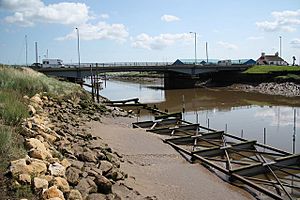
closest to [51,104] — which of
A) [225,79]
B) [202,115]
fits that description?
[202,115]

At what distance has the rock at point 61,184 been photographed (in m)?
8.56

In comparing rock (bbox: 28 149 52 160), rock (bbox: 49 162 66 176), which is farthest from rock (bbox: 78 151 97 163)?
rock (bbox: 49 162 66 176)

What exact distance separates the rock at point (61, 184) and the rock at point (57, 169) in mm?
378

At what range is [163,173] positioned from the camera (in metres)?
15.3

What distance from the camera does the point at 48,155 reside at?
1042 cm

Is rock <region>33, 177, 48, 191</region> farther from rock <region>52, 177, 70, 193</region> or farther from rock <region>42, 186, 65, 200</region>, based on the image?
rock <region>52, 177, 70, 193</region>

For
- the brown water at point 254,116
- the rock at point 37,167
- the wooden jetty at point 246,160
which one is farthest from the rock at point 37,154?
the brown water at point 254,116

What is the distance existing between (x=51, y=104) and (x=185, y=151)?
37.7 ft

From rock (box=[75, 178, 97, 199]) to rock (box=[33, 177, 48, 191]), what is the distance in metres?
1.34

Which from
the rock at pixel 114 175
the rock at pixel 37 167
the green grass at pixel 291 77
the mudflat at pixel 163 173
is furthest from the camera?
the green grass at pixel 291 77

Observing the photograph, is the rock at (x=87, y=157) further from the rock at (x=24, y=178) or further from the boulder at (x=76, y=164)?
the rock at (x=24, y=178)

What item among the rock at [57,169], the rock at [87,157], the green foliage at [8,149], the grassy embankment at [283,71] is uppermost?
the grassy embankment at [283,71]

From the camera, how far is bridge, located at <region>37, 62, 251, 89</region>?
59438 mm

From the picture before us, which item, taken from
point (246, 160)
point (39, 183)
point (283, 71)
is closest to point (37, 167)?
point (39, 183)
